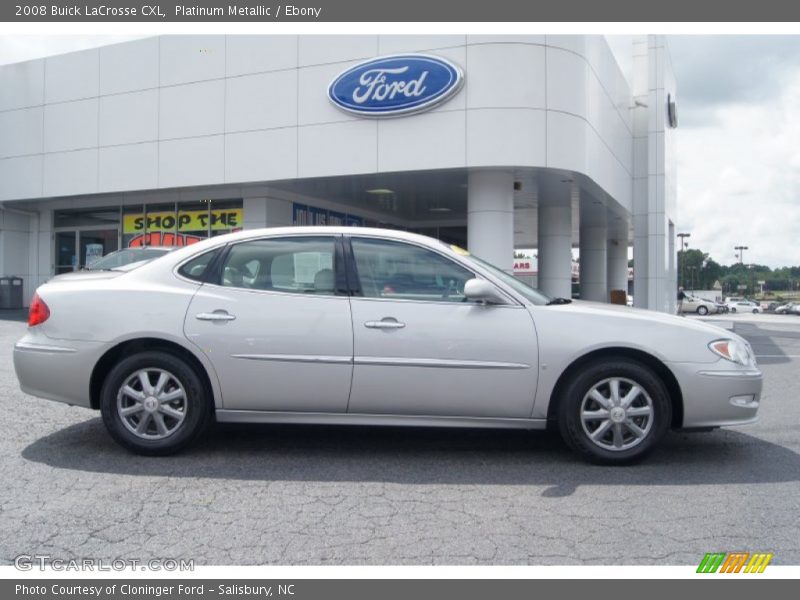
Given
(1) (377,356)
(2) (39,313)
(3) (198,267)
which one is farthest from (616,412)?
(2) (39,313)

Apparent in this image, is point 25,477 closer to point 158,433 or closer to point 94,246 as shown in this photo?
point 158,433

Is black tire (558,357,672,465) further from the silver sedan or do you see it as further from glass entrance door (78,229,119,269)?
glass entrance door (78,229,119,269)

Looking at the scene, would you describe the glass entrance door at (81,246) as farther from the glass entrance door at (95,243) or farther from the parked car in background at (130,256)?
the parked car in background at (130,256)

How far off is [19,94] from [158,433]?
18.0m

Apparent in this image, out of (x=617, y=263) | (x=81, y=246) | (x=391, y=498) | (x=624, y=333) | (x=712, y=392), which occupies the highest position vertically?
(x=617, y=263)

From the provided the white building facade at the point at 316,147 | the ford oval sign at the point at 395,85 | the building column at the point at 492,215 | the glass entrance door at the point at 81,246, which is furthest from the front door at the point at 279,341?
the glass entrance door at the point at 81,246

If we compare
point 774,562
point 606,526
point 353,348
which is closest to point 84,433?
point 353,348

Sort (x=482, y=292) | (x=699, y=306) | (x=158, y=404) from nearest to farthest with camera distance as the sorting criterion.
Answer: (x=482, y=292) → (x=158, y=404) → (x=699, y=306)

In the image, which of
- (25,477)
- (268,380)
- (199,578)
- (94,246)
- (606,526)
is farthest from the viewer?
(94,246)

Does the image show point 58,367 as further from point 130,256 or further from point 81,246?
point 81,246

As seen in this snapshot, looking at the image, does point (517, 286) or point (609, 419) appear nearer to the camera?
point (609, 419)

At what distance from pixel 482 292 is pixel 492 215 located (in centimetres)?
998

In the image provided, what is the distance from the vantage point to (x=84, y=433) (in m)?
5.39

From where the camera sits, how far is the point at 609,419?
4.54 m
